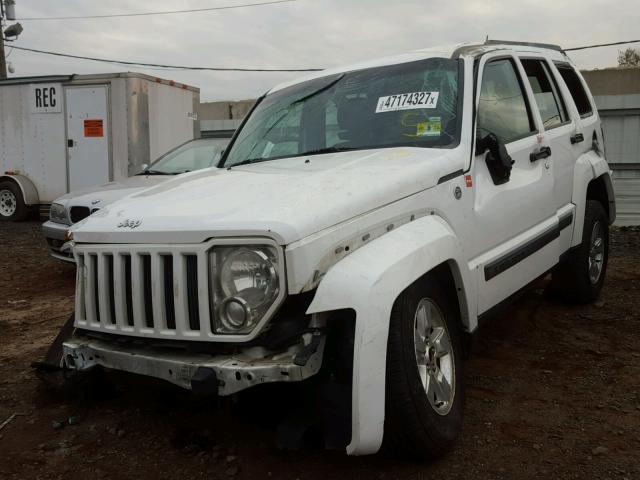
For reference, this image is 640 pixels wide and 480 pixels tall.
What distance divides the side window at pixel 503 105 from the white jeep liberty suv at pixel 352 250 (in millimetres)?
15

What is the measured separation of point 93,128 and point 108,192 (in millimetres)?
4916

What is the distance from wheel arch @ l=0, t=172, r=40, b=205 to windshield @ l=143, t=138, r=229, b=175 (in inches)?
200

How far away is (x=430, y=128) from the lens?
10.6ft

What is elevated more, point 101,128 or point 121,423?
point 101,128

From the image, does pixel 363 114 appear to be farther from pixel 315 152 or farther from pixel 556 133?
pixel 556 133

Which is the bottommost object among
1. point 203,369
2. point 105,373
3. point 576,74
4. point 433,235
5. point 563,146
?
point 105,373

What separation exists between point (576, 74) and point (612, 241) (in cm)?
384

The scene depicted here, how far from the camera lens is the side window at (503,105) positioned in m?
3.46

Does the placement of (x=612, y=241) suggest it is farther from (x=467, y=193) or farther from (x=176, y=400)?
(x=176, y=400)

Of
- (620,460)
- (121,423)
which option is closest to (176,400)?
(121,423)

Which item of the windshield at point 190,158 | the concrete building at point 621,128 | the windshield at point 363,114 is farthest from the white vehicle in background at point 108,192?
the windshield at point 363,114

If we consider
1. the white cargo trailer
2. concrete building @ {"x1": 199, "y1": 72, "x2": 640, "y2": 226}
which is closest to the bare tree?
concrete building @ {"x1": 199, "y1": 72, "x2": 640, "y2": 226}

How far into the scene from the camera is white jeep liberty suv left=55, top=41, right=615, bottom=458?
7.37 ft

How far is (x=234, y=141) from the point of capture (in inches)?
165
